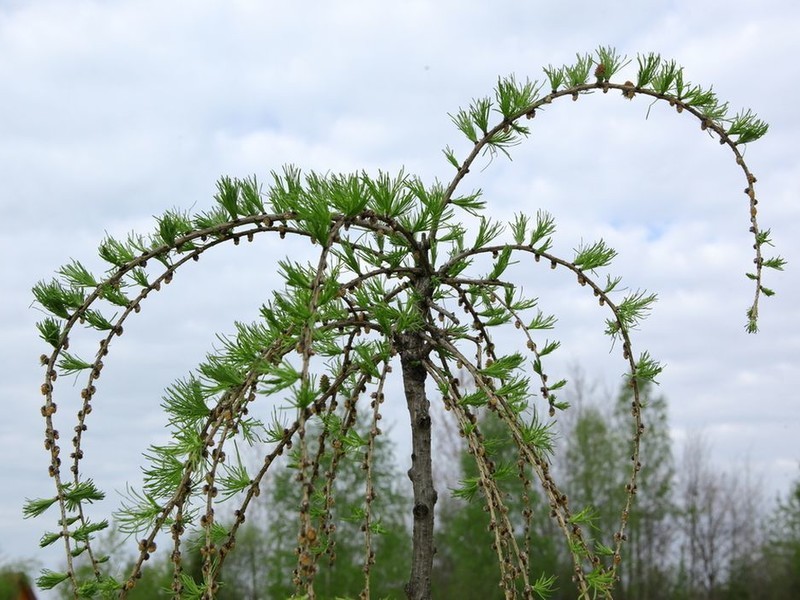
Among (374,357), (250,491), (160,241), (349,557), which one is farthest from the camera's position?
(349,557)

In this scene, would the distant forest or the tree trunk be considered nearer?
the tree trunk

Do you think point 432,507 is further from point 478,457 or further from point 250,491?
point 250,491

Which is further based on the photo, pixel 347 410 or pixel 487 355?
pixel 487 355

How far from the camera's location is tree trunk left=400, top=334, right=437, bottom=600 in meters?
2.71

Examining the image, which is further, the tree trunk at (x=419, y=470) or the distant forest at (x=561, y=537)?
the distant forest at (x=561, y=537)

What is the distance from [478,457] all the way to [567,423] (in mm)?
20196

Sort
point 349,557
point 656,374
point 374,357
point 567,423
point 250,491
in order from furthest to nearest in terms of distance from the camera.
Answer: point 567,423, point 349,557, point 656,374, point 374,357, point 250,491

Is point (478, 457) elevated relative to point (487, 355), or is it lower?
lower

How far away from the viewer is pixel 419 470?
277 centimetres

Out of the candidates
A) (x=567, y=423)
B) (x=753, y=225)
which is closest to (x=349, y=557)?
(x=567, y=423)

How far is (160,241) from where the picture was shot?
251cm

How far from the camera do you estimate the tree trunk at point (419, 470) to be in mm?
2713

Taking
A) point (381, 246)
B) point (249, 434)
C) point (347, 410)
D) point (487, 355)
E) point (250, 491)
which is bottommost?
point (250, 491)

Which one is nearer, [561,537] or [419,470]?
[419,470]
